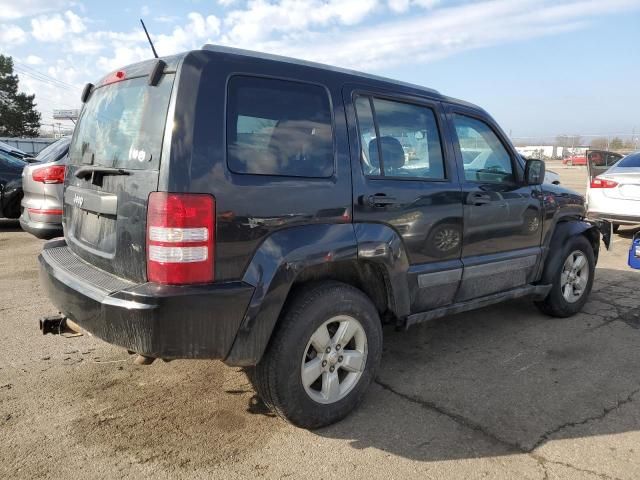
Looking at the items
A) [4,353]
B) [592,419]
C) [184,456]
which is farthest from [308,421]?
[4,353]

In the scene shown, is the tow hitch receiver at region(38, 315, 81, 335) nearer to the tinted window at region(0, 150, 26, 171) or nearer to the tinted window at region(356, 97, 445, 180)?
the tinted window at region(356, 97, 445, 180)

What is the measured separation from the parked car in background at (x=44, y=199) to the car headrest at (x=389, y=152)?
4.70 meters

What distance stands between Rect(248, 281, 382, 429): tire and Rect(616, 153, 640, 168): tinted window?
23.6 feet

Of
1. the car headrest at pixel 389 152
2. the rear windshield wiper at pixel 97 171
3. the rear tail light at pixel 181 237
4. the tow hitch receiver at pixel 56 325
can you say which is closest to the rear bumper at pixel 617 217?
the car headrest at pixel 389 152

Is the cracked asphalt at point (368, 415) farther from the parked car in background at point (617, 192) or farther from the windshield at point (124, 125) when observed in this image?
the parked car in background at point (617, 192)

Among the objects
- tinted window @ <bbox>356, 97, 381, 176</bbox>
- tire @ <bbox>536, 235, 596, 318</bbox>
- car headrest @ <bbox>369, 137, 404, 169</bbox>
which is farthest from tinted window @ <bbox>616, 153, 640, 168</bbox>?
tinted window @ <bbox>356, 97, 381, 176</bbox>

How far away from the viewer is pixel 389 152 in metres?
3.32

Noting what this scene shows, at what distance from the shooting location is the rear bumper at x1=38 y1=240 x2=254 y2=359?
2.41 meters

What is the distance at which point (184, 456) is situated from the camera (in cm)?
268

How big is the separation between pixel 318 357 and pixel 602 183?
723 cm

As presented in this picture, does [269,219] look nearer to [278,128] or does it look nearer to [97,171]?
[278,128]

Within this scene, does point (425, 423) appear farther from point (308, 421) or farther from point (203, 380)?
point (203, 380)

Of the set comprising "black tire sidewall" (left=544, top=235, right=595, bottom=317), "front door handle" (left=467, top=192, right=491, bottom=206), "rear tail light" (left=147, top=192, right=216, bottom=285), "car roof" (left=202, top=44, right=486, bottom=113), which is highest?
"car roof" (left=202, top=44, right=486, bottom=113)

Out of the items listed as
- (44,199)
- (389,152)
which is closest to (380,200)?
(389,152)
